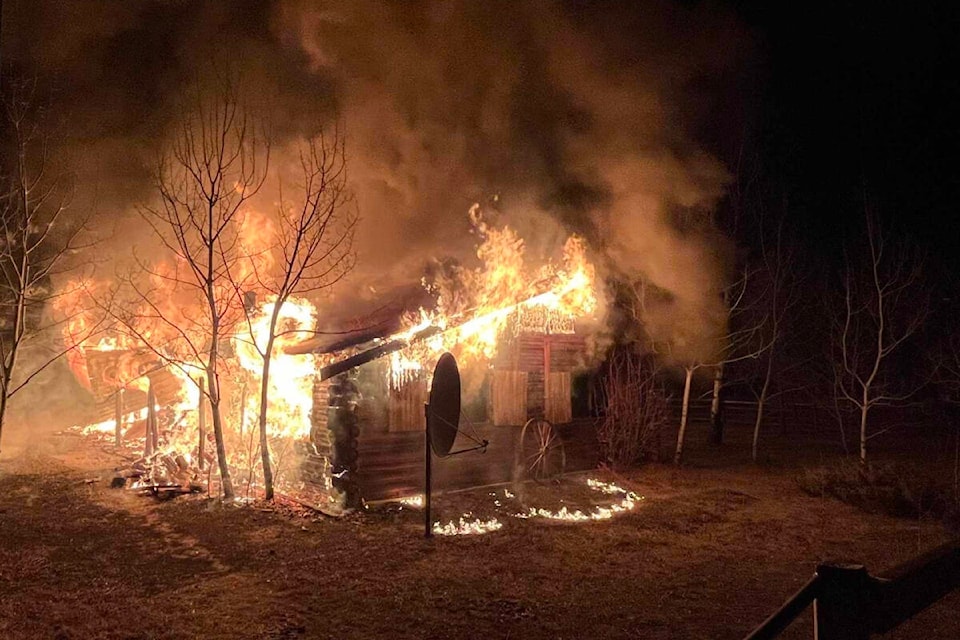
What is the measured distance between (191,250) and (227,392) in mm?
4332

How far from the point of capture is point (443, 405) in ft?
31.8

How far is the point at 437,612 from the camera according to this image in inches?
253

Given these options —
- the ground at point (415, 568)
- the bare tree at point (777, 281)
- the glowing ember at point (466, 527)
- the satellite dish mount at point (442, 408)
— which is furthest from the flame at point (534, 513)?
the bare tree at point (777, 281)

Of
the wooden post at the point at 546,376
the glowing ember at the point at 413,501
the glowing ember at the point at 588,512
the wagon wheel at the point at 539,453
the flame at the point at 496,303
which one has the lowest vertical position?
the glowing ember at the point at 588,512

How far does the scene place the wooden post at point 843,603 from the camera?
2.48 meters

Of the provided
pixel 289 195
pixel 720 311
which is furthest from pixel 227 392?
pixel 720 311

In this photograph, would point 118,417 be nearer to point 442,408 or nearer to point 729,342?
point 442,408

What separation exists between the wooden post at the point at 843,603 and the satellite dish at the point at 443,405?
7.00 metres

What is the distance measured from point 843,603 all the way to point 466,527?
7793mm

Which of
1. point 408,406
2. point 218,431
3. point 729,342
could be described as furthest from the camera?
point 729,342

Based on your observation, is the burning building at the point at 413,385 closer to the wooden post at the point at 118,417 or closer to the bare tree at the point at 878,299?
the wooden post at the point at 118,417

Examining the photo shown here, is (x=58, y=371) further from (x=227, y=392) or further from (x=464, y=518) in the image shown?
(x=464, y=518)

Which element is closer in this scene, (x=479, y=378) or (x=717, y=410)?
(x=479, y=378)

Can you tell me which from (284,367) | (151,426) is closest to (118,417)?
(151,426)
